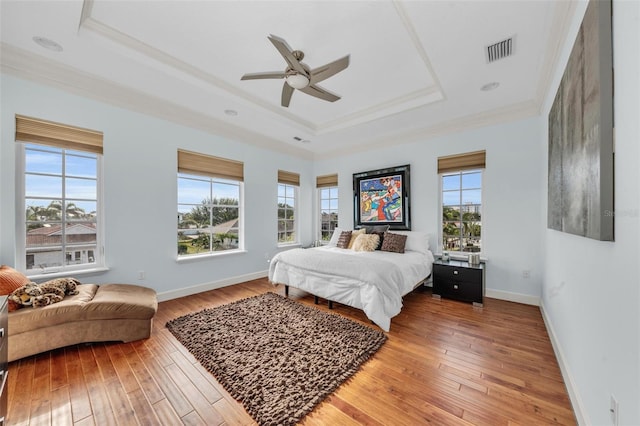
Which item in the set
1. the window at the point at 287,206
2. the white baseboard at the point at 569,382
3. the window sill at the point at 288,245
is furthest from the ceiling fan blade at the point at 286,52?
the window sill at the point at 288,245

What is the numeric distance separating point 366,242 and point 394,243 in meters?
0.43

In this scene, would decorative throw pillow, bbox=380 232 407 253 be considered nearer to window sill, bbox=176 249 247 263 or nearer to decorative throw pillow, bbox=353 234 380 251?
decorative throw pillow, bbox=353 234 380 251

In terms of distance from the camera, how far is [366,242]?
153 inches

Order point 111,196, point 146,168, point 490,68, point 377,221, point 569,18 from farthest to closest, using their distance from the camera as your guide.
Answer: point 377,221 < point 146,168 < point 111,196 < point 490,68 < point 569,18

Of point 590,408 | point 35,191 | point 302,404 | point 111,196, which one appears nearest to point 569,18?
point 590,408

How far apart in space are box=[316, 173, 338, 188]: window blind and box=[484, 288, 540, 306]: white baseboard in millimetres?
3357

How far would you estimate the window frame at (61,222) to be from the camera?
8.12 feet

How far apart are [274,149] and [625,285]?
15.5 feet

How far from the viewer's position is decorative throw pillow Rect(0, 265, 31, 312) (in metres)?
2.01

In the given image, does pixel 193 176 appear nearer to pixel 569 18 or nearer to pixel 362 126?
pixel 362 126

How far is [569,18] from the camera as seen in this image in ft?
5.68

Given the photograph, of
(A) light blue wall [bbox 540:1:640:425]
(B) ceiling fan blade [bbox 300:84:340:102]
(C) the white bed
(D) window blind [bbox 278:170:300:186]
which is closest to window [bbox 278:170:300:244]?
(D) window blind [bbox 278:170:300:186]

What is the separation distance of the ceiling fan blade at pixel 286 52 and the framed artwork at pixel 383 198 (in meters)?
2.75

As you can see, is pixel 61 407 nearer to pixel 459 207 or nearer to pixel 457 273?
pixel 457 273
